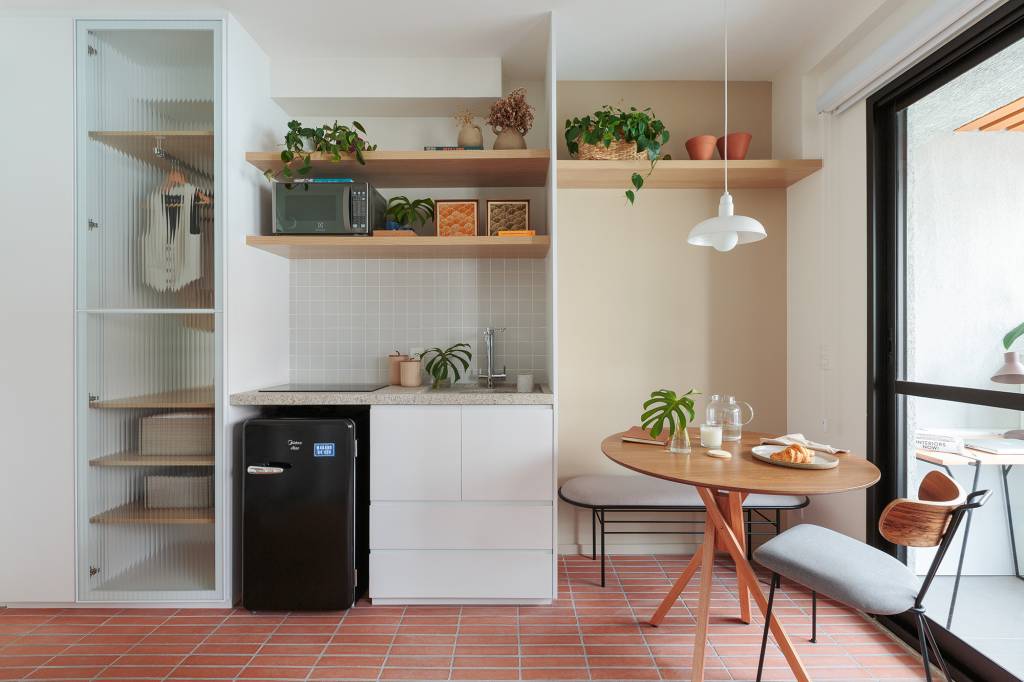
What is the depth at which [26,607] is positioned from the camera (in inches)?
99.1

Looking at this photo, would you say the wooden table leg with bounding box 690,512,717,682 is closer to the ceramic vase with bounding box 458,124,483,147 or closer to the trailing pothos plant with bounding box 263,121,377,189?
the ceramic vase with bounding box 458,124,483,147

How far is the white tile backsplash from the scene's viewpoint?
10.5 feet

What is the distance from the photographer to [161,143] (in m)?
2.55

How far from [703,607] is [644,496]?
77 centimetres

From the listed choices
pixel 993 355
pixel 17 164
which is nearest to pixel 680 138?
pixel 993 355

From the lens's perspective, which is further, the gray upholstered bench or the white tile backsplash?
the white tile backsplash

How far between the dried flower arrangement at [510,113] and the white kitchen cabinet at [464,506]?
1413 mm

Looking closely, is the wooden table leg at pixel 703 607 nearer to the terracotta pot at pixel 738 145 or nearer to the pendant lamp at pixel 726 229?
the pendant lamp at pixel 726 229

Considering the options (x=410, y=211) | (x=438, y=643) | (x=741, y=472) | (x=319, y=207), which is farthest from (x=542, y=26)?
(x=438, y=643)

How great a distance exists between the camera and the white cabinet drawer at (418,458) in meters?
2.53

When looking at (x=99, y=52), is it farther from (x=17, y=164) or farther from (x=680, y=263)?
(x=680, y=263)

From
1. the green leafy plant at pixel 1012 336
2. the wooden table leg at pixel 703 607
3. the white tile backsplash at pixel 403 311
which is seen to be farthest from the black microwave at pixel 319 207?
the green leafy plant at pixel 1012 336

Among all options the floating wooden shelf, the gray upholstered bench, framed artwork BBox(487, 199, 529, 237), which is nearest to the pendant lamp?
framed artwork BBox(487, 199, 529, 237)

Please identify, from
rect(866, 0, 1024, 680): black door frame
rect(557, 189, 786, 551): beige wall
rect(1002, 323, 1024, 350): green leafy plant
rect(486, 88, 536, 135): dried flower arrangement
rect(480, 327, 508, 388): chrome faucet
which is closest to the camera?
rect(1002, 323, 1024, 350): green leafy plant
